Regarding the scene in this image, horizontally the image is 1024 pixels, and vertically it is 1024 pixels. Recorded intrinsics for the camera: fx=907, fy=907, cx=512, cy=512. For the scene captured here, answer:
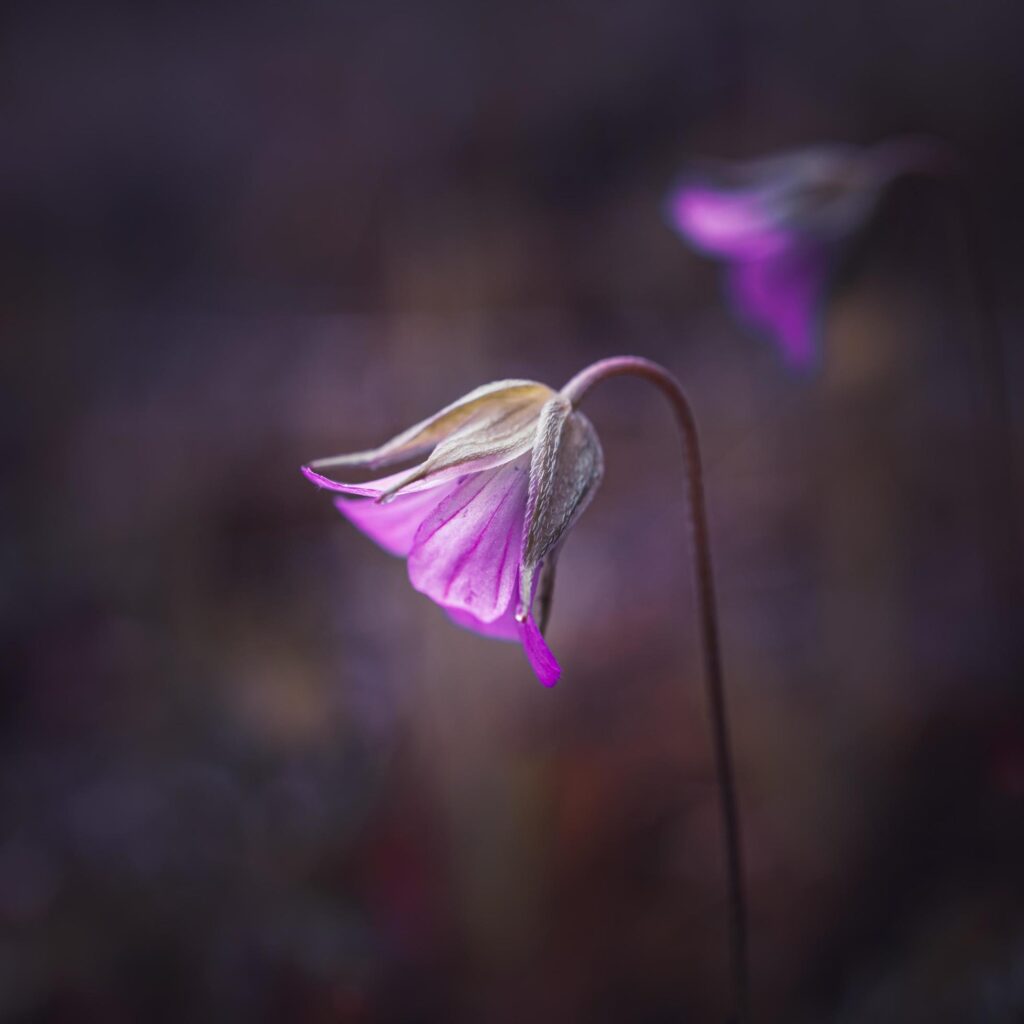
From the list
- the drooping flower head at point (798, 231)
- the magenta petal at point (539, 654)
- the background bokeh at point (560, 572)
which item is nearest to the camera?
the magenta petal at point (539, 654)

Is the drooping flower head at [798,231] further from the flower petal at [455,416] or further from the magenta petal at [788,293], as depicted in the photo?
the flower petal at [455,416]

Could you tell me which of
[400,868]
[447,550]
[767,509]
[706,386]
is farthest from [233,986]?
[706,386]

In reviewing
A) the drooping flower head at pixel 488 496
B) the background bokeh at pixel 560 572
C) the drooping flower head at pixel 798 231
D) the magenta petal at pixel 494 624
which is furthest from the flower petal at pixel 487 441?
the background bokeh at pixel 560 572

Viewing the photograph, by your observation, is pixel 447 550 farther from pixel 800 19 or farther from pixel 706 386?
pixel 800 19

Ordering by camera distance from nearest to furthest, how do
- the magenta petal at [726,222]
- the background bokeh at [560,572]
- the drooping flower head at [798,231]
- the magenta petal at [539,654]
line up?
the magenta petal at [539,654] → the magenta petal at [726,222] → the drooping flower head at [798,231] → the background bokeh at [560,572]

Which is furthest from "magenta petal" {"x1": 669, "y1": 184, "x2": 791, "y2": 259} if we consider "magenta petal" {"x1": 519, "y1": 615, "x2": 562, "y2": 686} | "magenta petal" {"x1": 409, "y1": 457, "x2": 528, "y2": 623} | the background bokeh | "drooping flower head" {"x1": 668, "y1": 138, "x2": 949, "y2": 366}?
"magenta petal" {"x1": 519, "y1": 615, "x2": 562, "y2": 686}

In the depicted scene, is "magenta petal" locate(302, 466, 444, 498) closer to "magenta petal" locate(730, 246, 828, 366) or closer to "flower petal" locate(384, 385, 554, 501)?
"flower petal" locate(384, 385, 554, 501)
